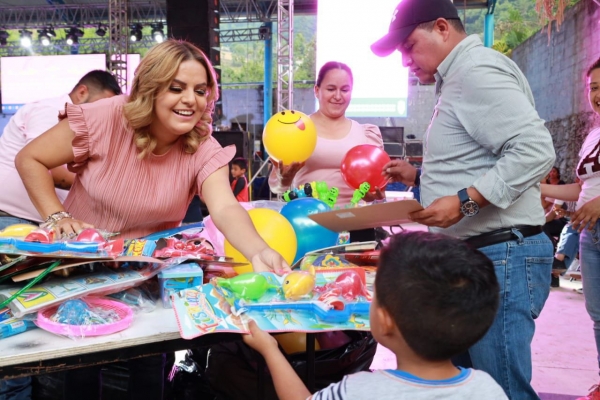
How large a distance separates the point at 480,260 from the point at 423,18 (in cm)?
94

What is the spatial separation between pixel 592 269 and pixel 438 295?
1.85m

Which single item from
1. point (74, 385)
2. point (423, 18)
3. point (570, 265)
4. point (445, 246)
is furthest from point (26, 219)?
point (570, 265)

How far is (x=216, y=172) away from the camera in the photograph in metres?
1.70

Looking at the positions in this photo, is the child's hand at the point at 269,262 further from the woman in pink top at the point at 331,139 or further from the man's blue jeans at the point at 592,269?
the man's blue jeans at the point at 592,269

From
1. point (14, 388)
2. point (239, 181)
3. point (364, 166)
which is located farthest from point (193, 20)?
point (14, 388)

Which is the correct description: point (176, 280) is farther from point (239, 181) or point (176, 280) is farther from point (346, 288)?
point (239, 181)

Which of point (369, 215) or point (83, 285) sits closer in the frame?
point (83, 285)

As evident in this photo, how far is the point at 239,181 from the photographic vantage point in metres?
6.59

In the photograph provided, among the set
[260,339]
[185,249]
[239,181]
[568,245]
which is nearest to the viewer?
[260,339]

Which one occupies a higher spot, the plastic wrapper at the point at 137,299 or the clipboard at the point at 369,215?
the clipboard at the point at 369,215

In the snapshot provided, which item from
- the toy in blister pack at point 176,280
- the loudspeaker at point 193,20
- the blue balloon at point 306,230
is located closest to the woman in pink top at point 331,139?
the blue balloon at point 306,230

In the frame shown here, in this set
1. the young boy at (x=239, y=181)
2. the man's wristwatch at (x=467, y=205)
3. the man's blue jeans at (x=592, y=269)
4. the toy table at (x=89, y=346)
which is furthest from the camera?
the young boy at (x=239, y=181)

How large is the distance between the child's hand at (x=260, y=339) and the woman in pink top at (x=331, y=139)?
1658 millimetres

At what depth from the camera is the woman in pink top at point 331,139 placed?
107 inches
